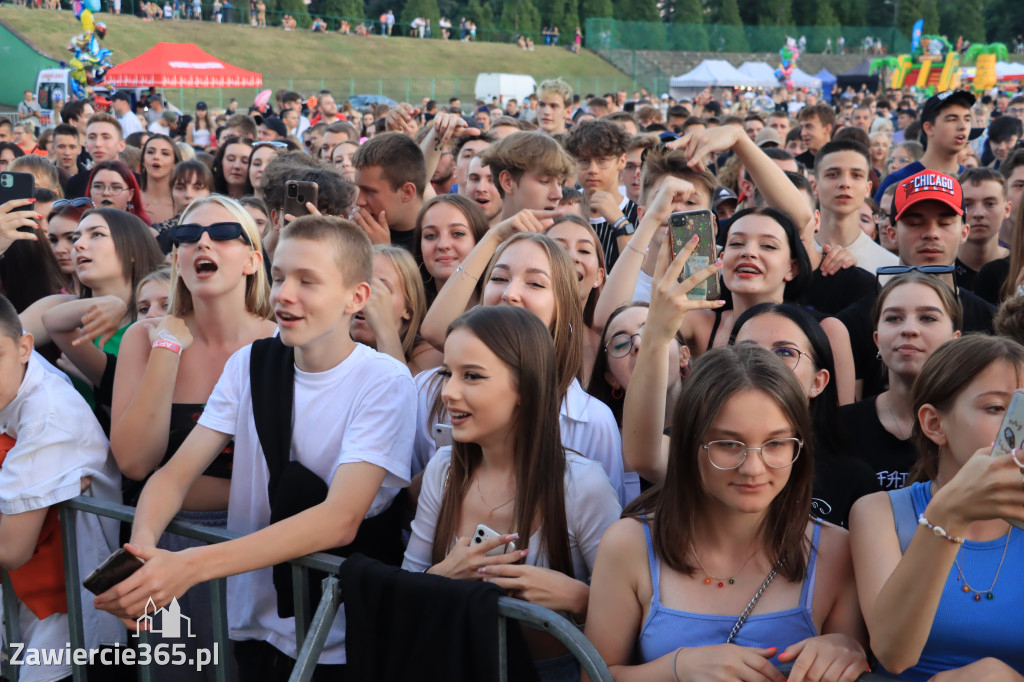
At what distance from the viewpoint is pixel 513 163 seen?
16.5 feet

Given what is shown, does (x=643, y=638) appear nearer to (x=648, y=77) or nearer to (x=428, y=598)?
(x=428, y=598)

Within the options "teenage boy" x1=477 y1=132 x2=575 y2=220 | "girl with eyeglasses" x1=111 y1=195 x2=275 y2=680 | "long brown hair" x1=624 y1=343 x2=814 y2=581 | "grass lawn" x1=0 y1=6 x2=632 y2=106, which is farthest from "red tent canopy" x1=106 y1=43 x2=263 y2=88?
"long brown hair" x1=624 y1=343 x2=814 y2=581

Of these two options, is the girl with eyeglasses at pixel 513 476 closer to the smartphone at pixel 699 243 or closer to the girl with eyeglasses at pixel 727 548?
the girl with eyeglasses at pixel 727 548

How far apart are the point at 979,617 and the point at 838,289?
→ 8.16 ft

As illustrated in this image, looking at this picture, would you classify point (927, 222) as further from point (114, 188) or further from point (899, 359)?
point (114, 188)

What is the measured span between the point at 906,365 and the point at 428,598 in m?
1.94

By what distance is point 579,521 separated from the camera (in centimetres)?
272

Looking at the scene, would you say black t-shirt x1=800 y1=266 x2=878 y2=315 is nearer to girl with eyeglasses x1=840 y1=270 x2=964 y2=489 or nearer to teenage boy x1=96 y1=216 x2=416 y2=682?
girl with eyeglasses x1=840 y1=270 x2=964 y2=489

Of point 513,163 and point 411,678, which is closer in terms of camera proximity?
point 411,678

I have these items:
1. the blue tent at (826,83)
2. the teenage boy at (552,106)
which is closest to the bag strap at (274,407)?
the teenage boy at (552,106)

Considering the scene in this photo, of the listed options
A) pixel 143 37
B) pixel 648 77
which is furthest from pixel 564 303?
pixel 648 77

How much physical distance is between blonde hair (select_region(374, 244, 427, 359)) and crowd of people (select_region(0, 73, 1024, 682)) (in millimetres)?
14

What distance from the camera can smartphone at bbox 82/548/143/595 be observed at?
8.39ft

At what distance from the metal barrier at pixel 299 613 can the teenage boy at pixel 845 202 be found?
348 cm
